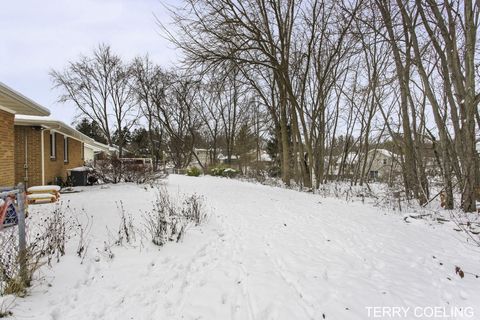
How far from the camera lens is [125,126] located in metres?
36.4

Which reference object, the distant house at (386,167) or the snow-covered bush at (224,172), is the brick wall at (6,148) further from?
the snow-covered bush at (224,172)

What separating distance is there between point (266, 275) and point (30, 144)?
A: 12167mm

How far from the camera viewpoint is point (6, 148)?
25.4ft

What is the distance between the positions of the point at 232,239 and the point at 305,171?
10178mm

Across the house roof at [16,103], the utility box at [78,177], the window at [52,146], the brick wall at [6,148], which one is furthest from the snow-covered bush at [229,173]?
the house roof at [16,103]

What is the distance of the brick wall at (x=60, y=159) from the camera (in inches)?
503

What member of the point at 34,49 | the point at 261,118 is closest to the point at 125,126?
the point at 261,118

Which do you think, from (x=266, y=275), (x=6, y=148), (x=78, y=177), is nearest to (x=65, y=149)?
(x=78, y=177)

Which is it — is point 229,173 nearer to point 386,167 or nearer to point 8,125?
point 386,167

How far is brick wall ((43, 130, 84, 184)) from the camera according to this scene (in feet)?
41.9

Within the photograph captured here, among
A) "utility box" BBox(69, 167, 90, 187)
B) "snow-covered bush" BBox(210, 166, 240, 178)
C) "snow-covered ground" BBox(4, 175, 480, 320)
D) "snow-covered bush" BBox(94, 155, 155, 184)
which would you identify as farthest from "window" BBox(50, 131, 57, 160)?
"snow-covered bush" BBox(210, 166, 240, 178)

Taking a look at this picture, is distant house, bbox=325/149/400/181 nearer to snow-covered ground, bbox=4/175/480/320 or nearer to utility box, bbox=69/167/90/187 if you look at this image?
snow-covered ground, bbox=4/175/480/320

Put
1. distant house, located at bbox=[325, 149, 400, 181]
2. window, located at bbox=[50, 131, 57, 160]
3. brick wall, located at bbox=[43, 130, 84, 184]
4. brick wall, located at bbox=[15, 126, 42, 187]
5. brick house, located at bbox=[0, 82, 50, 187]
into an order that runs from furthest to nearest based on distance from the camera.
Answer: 1. distant house, located at bbox=[325, 149, 400, 181]
2. window, located at bbox=[50, 131, 57, 160]
3. brick wall, located at bbox=[43, 130, 84, 184]
4. brick wall, located at bbox=[15, 126, 42, 187]
5. brick house, located at bbox=[0, 82, 50, 187]

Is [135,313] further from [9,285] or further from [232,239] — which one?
[232,239]
